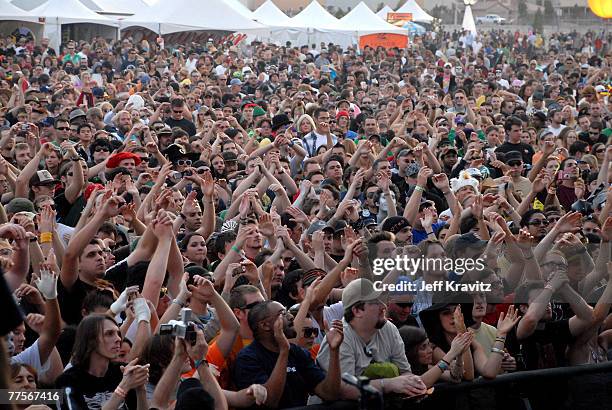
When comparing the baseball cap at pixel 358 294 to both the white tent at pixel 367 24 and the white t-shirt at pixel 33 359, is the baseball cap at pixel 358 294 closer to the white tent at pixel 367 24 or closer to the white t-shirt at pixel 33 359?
the white t-shirt at pixel 33 359

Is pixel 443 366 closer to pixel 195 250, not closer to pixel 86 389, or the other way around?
pixel 86 389

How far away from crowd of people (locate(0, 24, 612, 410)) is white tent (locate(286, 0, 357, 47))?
56.4 ft

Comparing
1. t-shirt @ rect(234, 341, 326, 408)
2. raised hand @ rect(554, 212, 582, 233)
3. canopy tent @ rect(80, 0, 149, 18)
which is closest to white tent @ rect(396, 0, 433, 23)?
canopy tent @ rect(80, 0, 149, 18)

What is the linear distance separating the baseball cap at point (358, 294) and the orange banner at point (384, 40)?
2857 centimetres

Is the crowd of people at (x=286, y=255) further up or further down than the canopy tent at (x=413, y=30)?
further down

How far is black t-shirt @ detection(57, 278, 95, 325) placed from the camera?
612cm

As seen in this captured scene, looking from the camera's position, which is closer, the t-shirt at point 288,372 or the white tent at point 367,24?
the t-shirt at point 288,372

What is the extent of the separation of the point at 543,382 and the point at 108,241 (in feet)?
Result: 11.2

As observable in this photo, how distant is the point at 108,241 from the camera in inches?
292

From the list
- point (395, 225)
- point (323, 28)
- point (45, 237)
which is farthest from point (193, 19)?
point (45, 237)

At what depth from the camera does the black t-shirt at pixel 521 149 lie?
13.4 meters

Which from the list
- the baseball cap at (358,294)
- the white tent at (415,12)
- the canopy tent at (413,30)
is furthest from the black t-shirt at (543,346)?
the canopy tent at (413,30)


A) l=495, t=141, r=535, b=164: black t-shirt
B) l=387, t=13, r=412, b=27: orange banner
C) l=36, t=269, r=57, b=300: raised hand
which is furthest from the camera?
l=387, t=13, r=412, b=27: orange banner

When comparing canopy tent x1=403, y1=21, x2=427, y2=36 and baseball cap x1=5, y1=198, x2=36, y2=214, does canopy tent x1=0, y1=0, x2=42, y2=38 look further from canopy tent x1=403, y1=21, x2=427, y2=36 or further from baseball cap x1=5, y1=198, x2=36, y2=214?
baseball cap x1=5, y1=198, x2=36, y2=214
